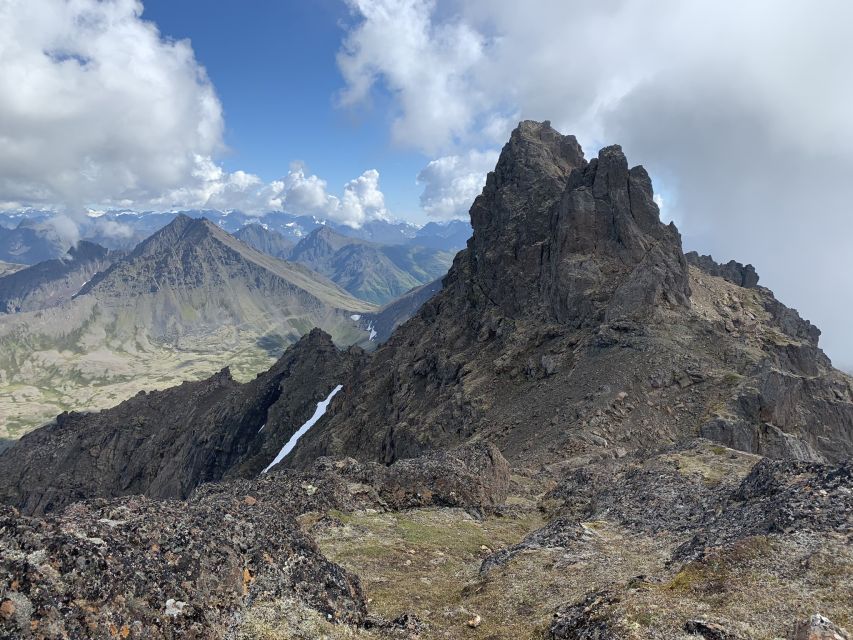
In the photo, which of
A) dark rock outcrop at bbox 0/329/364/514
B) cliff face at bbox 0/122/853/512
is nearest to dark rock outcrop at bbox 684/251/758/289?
cliff face at bbox 0/122/853/512

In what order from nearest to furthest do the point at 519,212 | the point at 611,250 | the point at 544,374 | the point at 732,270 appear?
the point at 544,374
the point at 611,250
the point at 519,212
the point at 732,270

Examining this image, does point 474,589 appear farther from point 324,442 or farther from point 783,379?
point 324,442

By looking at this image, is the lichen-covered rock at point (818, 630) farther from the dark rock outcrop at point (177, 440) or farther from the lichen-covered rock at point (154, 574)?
the dark rock outcrop at point (177, 440)

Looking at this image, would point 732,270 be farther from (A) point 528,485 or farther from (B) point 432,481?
(B) point 432,481

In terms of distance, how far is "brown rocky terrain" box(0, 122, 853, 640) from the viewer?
13.8m

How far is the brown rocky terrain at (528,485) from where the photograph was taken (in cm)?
1382

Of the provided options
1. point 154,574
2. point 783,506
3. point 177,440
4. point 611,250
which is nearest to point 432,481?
point 783,506

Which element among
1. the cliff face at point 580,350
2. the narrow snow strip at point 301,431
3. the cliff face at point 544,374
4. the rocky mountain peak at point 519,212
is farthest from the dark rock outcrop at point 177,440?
the rocky mountain peak at point 519,212

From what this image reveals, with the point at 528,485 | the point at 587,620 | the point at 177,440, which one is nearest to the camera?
the point at 587,620

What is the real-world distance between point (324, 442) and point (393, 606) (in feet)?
227

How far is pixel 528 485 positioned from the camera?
135 feet

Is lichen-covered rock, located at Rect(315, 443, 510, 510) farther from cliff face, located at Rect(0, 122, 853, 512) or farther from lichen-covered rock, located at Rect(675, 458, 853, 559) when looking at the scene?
lichen-covered rock, located at Rect(675, 458, 853, 559)

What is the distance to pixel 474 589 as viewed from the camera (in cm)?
1948

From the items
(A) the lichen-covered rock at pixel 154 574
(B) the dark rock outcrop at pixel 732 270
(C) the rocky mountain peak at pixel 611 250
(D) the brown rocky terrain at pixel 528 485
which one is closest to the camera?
(A) the lichen-covered rock at pixel 154 574
